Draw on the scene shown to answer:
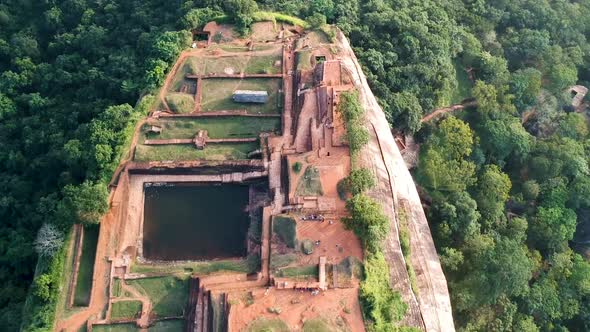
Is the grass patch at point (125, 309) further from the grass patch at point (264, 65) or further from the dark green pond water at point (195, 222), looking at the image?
the grass patch at point (264, 65)

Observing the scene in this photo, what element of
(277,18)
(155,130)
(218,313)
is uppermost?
(277,18)

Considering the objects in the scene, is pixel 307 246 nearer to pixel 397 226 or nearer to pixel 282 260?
pixel 282 260

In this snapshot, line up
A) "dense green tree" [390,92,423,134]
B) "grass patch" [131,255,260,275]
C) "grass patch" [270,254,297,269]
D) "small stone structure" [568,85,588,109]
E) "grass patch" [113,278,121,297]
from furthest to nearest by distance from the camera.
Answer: "small stone structure" [568,85,588,109] → "dense green tree" [390,92,423,134] → "grass patch" [131,255,260,275] → "grass patch" [113,278,121,297] → "grass patch" [270,254,297,269]

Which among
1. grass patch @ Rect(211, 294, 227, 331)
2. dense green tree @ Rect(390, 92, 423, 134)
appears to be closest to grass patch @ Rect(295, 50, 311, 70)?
dense green tree @ Rect(390, 92, 423, 134)

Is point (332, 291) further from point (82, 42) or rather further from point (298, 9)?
point (82, 42)

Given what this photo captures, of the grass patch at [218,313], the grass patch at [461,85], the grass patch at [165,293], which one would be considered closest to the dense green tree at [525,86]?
the grass patch at [461,85]

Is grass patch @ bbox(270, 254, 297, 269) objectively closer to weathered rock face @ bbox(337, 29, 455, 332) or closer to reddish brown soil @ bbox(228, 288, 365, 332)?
reddish brown soil @ bbox(228, 288, 365, 332)

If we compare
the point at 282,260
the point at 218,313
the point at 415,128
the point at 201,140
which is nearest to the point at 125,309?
the point at 218,313
